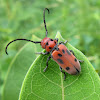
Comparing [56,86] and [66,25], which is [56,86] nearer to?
[56,86]

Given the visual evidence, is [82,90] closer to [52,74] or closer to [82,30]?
[52,74]

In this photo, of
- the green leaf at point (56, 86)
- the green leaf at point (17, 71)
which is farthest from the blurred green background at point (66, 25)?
the green leaf at point (56, 86)

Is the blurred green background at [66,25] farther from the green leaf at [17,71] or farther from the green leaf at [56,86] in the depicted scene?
the green leaf at [56,86]

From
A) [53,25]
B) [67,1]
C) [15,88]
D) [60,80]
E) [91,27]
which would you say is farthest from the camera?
[67,1]

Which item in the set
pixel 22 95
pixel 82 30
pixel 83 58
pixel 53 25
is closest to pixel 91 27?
pixel 82 30

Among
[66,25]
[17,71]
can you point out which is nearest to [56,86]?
[17,71]

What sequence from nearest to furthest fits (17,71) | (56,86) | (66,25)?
(56,86), (17,71), (66,25)
